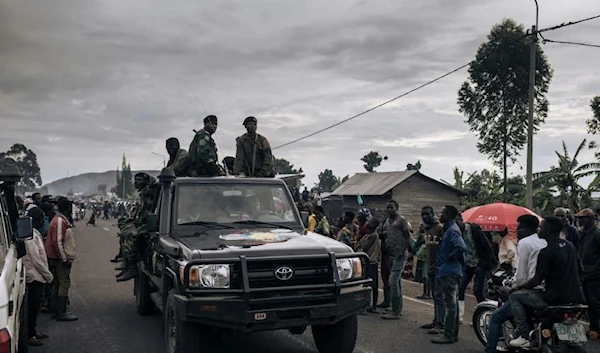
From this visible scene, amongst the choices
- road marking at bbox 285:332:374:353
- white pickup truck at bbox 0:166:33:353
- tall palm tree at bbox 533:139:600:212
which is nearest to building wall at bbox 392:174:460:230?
tall palm tree at bbox 533:139:600:212

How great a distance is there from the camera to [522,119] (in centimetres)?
2980

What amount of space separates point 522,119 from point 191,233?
27.5 m

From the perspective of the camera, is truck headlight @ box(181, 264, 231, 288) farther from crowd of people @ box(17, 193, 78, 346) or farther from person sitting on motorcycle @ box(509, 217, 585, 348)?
person sitting on motorcycle @ box(509, 217, 585, 348)

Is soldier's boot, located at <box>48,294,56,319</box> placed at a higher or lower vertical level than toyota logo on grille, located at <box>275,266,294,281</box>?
lower

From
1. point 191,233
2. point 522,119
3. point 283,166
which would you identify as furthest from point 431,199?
point 283,166

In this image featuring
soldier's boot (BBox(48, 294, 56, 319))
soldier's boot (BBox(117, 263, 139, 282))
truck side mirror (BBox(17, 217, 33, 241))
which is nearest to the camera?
truck side mirror (BBox(17, 217, 33, 241))

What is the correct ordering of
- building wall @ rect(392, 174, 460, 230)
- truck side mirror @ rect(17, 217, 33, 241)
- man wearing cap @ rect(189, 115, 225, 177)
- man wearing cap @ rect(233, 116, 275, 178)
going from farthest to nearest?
building wall @ rect(392, 174, 460, 230) → man wearing cap @ rect(233, 116, 275, 178) → man wearing cap @ rect(189, 115, 225, 177) → truck side mirror @ rect(17, 217, 33, 241)

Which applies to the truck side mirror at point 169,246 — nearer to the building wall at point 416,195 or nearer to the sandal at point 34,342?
the sandal at point 34,342

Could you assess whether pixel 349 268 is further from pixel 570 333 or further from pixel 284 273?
pixel 570 333

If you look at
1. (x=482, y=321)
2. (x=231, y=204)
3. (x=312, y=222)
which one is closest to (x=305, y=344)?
(x=231, y=204)

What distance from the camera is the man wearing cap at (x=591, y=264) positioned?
746 cm

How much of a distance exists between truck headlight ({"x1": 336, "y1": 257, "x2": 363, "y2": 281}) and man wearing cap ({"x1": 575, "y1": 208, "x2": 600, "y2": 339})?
12.1ft

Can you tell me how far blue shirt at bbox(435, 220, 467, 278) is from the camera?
695 centimetres

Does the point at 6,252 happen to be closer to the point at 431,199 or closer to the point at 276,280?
the point at 276,280
